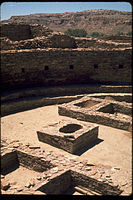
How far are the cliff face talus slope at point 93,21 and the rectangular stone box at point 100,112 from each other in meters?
47.9

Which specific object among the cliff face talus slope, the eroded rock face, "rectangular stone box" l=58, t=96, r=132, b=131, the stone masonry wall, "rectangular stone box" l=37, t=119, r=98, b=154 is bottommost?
"rectangular stone box" l=37, t=119, r=98, b=154

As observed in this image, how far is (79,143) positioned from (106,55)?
818 cm

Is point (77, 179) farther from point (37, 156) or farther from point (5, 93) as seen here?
point (5, 93)

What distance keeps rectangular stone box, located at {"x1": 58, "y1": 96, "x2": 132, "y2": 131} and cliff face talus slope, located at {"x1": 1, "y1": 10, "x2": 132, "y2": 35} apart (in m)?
47.9

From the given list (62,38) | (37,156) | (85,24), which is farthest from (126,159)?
(85,24)

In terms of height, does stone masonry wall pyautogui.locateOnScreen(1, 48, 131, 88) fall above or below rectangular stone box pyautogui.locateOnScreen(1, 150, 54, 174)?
above

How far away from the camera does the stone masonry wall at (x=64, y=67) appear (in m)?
13.2

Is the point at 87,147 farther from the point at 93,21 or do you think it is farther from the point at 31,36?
the point at 93,21

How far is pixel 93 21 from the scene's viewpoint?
6612 centimetres

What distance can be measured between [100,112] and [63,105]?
7.02 feet

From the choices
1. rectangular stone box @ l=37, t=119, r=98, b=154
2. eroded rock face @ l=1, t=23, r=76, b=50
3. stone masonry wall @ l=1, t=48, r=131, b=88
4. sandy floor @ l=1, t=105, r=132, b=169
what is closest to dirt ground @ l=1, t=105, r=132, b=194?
sandy floor @ l=1, t=105, r=132, b=169

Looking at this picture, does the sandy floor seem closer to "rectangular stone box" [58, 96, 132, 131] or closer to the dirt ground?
the dirt ground

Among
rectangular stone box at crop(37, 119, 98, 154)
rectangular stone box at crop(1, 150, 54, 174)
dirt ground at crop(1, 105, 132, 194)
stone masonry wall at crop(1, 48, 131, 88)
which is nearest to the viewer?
rectangular stone box at crop(1, 150, 54, 174)

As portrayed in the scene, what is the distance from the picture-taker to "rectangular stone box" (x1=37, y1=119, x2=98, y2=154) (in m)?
7.55
